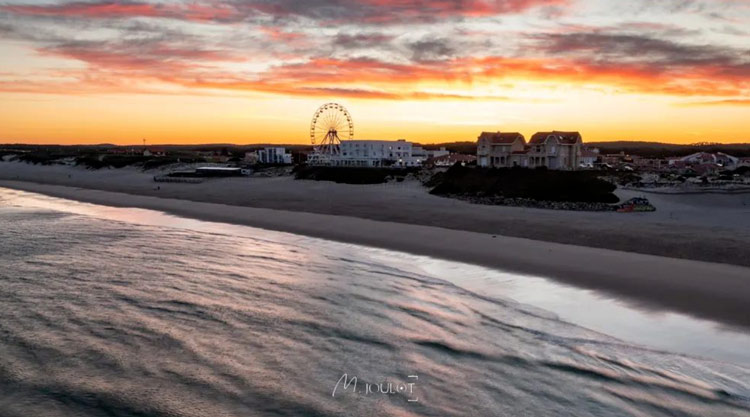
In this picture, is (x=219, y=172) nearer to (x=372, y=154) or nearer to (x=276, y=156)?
(x=372, y=154)

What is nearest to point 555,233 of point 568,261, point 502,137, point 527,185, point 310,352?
point 568,261

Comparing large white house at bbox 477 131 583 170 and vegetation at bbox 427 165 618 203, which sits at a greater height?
large white house at bbox 477 131 583 170

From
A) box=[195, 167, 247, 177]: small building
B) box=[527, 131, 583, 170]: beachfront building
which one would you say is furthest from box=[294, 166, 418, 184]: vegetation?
box=[527, 131, 583, 170]: beachfront building

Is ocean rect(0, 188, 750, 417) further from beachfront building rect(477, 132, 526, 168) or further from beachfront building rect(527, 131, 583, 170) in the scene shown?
beachfront building rect(477, 132, 526, 168)

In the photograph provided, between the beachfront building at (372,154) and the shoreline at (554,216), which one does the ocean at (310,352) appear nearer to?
the shoreline at (554,216)

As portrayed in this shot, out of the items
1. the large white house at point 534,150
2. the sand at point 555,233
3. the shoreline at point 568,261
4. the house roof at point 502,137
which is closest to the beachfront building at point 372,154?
the house roof at point 502,137

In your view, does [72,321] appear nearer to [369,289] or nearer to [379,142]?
[369,289]
